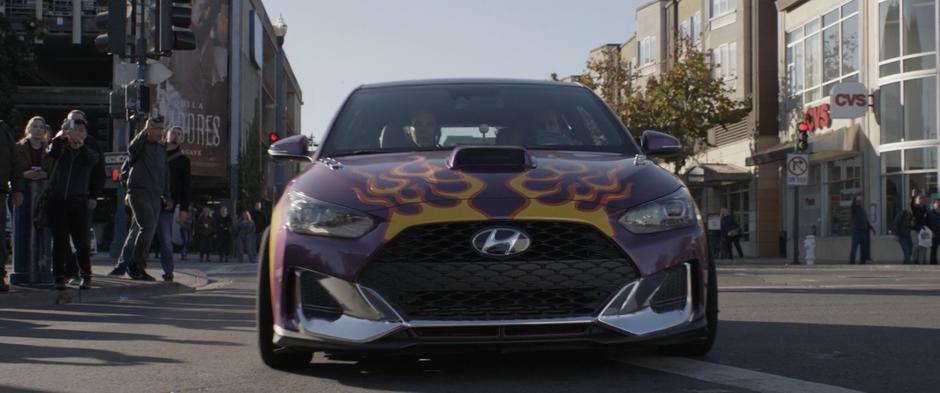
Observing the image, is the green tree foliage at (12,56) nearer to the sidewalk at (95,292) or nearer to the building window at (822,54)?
the building window at (822,54)

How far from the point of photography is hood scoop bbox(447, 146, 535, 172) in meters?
6.39

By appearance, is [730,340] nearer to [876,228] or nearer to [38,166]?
[38,166]

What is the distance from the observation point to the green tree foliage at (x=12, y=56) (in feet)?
166

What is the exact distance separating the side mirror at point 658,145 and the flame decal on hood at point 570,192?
997mm

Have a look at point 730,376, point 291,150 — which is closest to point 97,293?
point 291,150

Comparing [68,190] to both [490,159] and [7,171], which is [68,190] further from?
[490,159]

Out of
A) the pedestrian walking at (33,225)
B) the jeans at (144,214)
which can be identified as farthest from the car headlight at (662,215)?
the jeans at (144,214)

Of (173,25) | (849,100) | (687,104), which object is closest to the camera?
(173,25)

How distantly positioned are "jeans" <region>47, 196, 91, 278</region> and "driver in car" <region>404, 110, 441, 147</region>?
21.8 feet

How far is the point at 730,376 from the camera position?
6086 millimetres

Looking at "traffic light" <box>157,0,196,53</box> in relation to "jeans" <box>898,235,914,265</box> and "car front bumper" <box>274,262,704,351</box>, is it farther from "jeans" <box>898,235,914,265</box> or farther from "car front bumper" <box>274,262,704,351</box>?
"jeans" <box>898,235,914,265</box>

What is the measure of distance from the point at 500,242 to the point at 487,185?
0.35 metres

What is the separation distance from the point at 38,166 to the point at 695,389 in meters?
10.3

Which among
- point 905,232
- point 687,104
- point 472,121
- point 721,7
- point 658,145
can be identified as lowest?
point 905,232
